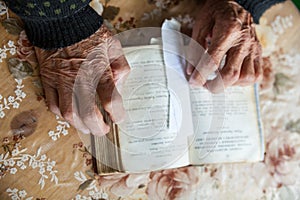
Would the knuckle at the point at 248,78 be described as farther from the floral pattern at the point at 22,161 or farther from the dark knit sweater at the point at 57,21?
the floral pattern at the point at 22,161

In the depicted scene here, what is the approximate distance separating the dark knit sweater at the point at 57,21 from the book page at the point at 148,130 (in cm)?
11

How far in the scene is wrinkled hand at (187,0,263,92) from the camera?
2.88ft

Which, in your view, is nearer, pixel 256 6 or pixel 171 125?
pixel 171 125

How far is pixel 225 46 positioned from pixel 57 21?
337 mm

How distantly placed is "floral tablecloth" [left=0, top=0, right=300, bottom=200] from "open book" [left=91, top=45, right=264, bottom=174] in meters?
0.03

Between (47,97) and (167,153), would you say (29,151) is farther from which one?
(167,153)

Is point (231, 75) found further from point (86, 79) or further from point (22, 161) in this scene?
point (22, 161)

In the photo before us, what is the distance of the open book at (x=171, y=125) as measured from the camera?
33.1 inches

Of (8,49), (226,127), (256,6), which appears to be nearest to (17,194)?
(8,49)

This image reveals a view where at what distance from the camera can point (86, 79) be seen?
81cm

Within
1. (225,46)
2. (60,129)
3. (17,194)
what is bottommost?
(17,194)

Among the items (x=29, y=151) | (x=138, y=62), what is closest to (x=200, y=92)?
(x=138, y=62)

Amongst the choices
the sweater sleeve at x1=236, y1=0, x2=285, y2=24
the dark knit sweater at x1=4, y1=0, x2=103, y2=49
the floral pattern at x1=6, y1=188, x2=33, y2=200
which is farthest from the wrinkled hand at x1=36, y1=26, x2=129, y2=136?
the sweater sleeve at x1=236, y1=0, x2=285, y2=24

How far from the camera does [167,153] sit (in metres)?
0.85
